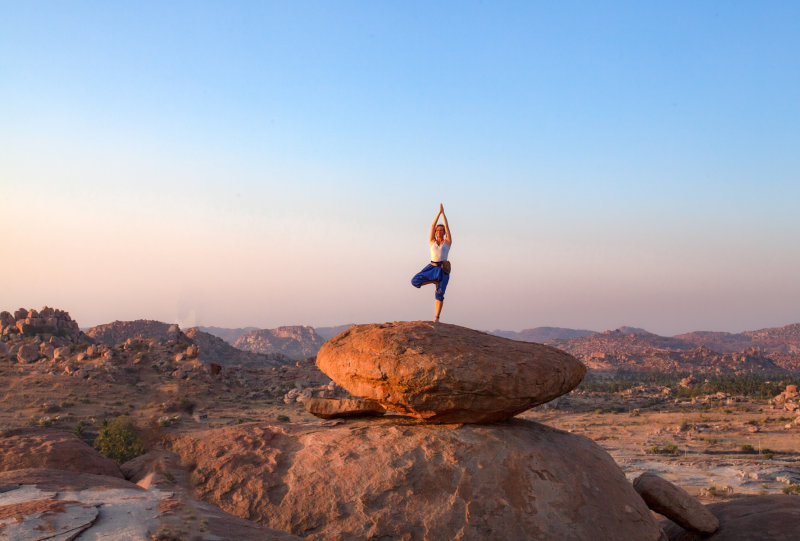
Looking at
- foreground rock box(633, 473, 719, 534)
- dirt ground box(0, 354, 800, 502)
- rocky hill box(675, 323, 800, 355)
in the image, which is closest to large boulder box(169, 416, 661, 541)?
foreground rock box(633, 473, 719, 534)

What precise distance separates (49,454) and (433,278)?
7.86 metres

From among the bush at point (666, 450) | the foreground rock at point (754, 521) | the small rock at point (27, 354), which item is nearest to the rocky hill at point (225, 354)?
the small rock at point (27, 354)

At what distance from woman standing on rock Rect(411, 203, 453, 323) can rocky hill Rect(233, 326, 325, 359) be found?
10838cm

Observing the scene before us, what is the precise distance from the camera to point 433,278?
37.3ft

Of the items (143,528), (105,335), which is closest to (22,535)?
(143,528)

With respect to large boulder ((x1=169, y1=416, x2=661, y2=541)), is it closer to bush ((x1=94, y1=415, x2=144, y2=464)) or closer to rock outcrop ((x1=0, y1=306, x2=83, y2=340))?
bush ((x1=94, y1=415, x2=144, y2=464))

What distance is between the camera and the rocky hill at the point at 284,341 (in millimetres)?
122100

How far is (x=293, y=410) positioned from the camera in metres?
34.5

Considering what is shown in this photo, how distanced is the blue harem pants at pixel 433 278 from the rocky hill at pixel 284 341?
108297 millimetres

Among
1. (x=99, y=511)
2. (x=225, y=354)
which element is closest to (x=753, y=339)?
(x=225, y=354)

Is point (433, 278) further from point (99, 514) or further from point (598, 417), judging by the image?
point (598, 417)

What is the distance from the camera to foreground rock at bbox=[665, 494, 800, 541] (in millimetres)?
9594

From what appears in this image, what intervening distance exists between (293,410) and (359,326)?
1025 inches

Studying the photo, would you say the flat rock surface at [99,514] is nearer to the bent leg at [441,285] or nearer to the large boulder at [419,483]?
the large boulder at [419,483]
